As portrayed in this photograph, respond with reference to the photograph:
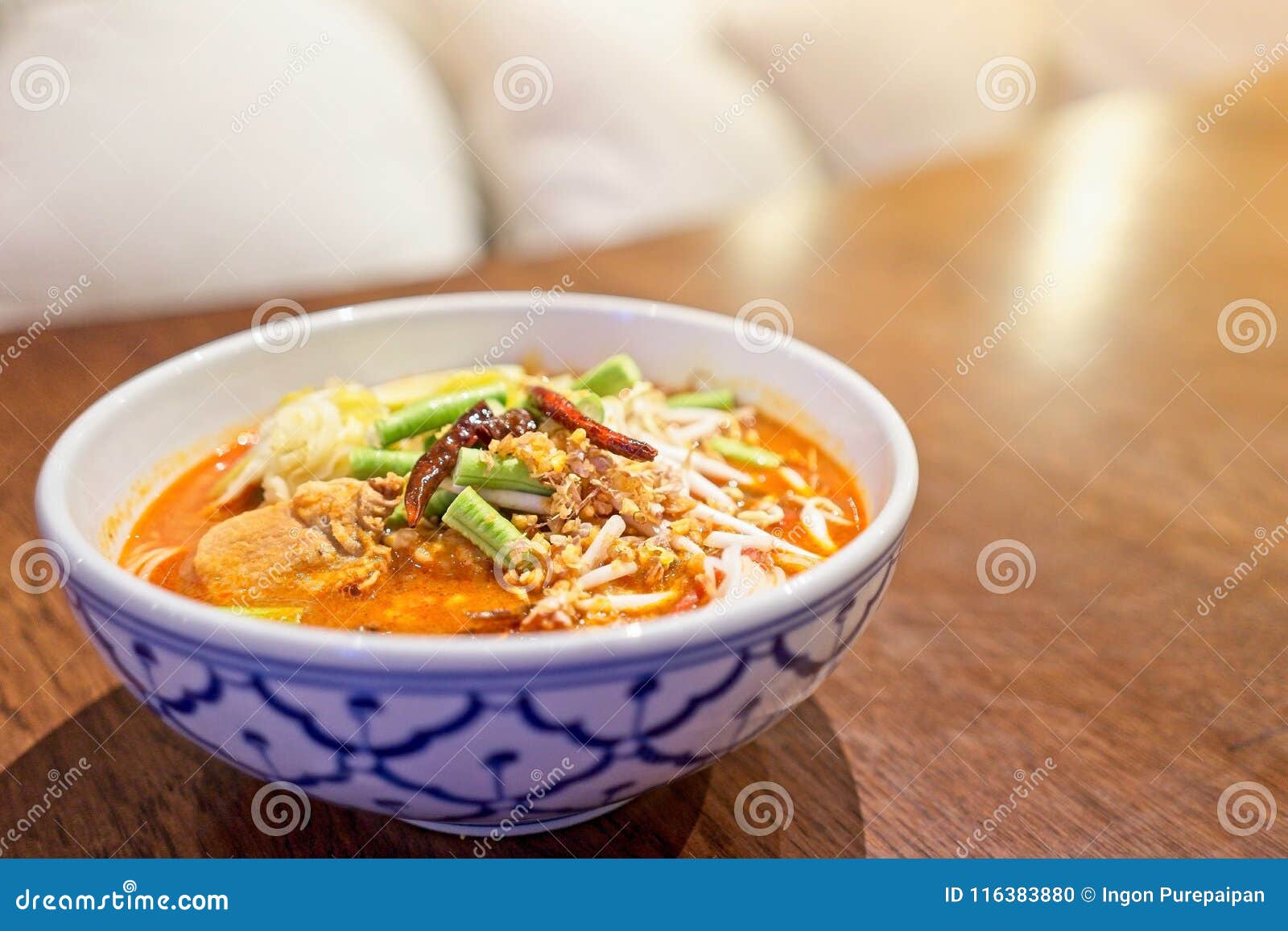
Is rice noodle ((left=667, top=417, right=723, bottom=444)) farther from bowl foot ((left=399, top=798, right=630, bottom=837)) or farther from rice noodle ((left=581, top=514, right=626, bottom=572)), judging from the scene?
bowl foot ((left=399, top=798, right=630, bottom=837))

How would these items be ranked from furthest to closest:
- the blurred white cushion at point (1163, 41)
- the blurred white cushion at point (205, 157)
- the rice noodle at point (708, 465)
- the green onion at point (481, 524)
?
the blurred white cushion at point (1163, 41)
the blurred white cushion at point (205, 157)
the rice noodle at point (708, 465)
the green onion at point (481, 524)

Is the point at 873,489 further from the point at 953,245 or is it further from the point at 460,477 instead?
the point at 953,245

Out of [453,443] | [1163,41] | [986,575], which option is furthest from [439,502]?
[1163,41]

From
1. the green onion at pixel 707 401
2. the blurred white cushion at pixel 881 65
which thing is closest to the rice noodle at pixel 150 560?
the green onion at pixel 707 401

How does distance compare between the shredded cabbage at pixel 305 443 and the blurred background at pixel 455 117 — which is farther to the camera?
the blurred background at pixel 455 117

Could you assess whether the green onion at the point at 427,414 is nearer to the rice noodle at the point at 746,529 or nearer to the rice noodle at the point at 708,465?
the rice noodle at the point at 708,465

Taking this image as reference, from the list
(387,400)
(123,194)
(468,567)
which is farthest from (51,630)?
(123,194)
